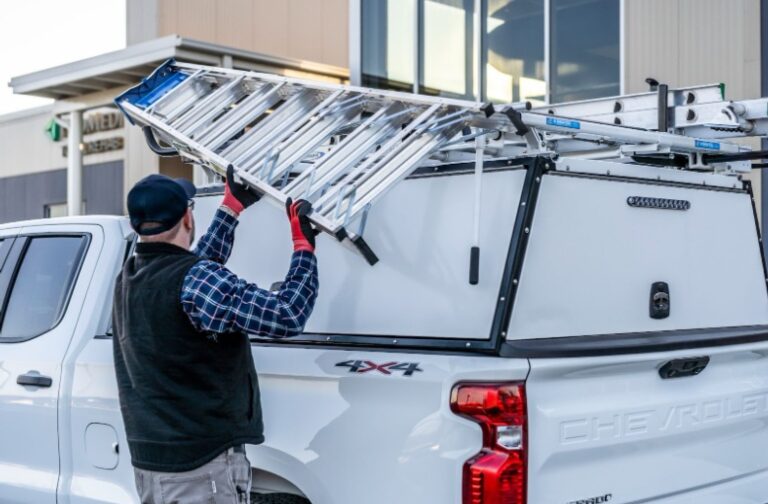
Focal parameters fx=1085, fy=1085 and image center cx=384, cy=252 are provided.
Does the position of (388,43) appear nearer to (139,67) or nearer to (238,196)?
(139,67)

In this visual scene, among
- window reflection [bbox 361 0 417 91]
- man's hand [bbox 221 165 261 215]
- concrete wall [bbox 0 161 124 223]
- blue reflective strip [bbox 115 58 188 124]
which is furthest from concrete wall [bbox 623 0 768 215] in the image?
concrete wall [bbox 0 161 124 223]

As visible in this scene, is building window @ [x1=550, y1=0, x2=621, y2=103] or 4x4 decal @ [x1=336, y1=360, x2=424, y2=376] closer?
4x4 decal @ [x1=336, y1=360, x2=424, y2=376]

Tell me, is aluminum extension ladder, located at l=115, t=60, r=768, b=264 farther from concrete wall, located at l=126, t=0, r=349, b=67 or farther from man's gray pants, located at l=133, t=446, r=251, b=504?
concrete wall, located at l=126, t=0, r=349, b=67

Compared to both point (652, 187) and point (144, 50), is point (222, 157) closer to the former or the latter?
point (652, 187)

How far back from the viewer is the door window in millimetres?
4711

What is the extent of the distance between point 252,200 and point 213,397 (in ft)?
2.53

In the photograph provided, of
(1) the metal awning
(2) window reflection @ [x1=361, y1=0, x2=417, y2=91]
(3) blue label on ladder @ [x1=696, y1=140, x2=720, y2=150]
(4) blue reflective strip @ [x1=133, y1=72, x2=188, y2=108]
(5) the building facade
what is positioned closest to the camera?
(3) blue label on ladder @ [x1=696, y1=140, x2=720, y2=150]

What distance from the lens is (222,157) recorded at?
12.9 feet

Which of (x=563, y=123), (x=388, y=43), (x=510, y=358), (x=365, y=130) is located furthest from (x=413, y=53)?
(x=510, y=358)

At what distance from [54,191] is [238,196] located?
923 inches

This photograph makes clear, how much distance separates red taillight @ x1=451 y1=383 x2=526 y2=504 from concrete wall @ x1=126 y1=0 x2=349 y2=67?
1827 cm

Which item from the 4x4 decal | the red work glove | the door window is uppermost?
the red work glove

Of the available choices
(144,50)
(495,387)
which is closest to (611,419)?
(495,387)

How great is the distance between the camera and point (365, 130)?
12.6 feet
